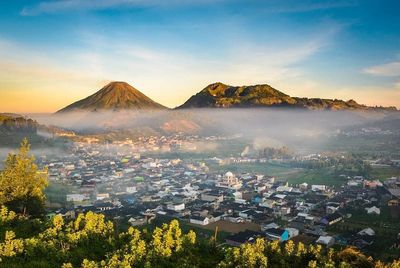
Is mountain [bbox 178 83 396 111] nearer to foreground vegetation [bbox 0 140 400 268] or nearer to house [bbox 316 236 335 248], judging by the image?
house [bbox 316 236 335 248]

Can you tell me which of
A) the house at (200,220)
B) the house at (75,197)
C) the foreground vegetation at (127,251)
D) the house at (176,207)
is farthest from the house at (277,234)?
the house at (75,197)

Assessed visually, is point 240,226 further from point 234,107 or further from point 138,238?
point 234,107

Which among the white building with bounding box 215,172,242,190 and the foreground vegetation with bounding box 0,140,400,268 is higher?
the foreground vegetation with bounding box 0,140,400,268

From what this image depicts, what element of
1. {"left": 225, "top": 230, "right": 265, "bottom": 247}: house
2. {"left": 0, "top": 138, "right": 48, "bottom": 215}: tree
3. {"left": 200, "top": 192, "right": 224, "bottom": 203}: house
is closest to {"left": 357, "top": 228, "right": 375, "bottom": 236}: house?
{"left": 225, "top": 230, "right": 265, "bottom": 247}: house

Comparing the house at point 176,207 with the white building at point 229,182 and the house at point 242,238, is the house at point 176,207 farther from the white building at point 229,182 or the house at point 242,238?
the white building at point 229,182

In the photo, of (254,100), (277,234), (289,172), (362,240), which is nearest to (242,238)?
(277,234)

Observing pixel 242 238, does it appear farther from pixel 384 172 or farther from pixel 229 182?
pixel 384 172
